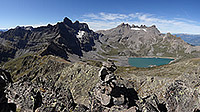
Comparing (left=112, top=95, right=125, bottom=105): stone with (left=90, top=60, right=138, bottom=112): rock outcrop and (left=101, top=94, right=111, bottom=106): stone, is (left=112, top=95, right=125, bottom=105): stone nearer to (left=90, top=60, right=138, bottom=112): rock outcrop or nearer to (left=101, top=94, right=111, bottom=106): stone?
(left=90, top=60, right=138, bottom=112): rock outcrop

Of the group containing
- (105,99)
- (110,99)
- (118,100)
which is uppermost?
(110,99)

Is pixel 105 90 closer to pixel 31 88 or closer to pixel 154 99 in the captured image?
pixel 154 99

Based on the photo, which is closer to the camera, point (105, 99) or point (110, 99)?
point (110, 99)

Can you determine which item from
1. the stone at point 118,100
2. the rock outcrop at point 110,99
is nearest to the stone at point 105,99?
the rock outcrop at point 110,99

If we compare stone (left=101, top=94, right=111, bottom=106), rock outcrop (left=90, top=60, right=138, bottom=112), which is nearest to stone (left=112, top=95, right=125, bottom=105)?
rock outcrop (left=90, top=60, right=138, bottom=112)

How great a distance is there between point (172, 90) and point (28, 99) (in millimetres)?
26197

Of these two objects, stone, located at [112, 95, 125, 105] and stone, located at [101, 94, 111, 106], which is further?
stone, located at [101, 94, 111, 106]

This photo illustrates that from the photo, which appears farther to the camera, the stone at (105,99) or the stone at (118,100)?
the stone at (105,99)

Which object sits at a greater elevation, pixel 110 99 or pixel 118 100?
pixel 110 99

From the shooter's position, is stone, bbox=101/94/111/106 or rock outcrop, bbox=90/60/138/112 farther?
stone, bbox=101/94/111/106

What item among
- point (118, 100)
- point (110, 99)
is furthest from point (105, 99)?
point (118, 100)

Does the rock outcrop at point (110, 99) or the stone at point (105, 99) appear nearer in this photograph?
the rock outcrop at point (110, 99)

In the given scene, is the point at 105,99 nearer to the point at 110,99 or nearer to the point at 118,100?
the point at 110,99

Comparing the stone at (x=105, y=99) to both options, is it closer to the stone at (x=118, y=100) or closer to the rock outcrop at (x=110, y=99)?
the rock outcrop at (x=110, y=99)
